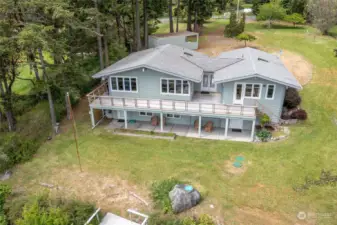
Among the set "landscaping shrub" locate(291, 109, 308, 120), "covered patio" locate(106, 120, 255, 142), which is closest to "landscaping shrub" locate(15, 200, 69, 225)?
"covered patio" locate(106, 120, 255, 142)

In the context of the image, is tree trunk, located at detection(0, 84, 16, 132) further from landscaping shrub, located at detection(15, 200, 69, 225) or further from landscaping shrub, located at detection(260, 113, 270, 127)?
landscaping shrub, located at detection(260, 113, 270, 127)

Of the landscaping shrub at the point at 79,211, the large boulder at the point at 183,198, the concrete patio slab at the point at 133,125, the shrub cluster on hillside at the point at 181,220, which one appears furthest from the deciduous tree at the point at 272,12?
the landscaping shrub at the point at 79,211

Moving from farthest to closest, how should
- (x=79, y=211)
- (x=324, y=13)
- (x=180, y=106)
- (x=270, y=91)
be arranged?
(x=324, y=13) < (x=180, y=106) < (x=270, y=91) < (x=79, y=211)

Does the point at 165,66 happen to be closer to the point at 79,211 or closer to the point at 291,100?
the point at 291,100

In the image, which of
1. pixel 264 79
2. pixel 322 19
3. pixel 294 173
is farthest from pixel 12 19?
pixel 322 19

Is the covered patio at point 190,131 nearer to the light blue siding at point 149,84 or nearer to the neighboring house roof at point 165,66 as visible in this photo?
the light blue siding at point 149,84

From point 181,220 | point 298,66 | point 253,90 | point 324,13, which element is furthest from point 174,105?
point 324,13
